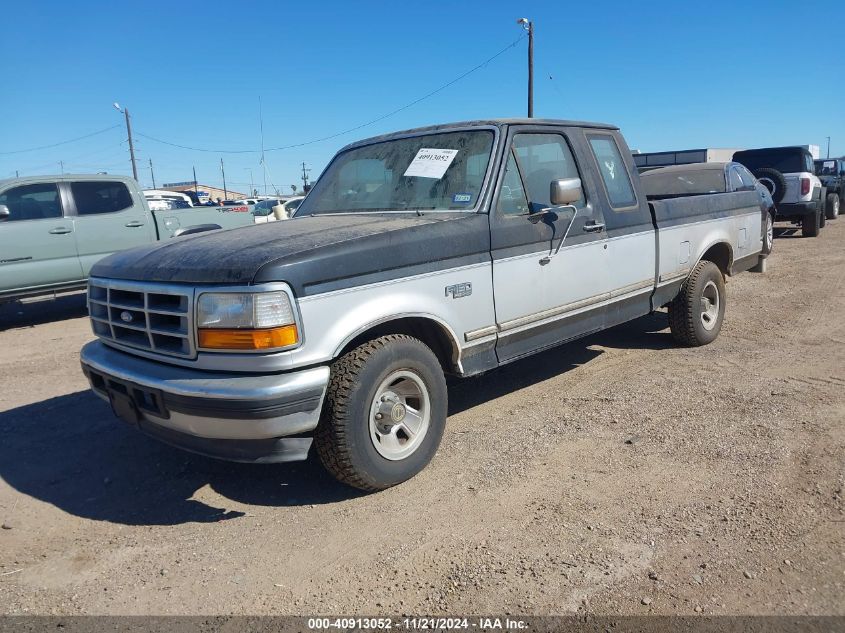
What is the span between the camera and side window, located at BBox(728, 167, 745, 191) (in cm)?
983

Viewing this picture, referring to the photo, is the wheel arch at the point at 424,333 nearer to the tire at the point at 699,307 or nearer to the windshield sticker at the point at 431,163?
the windshield sticker at the point at 431,163

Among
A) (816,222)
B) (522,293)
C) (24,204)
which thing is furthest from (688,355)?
(816,222)

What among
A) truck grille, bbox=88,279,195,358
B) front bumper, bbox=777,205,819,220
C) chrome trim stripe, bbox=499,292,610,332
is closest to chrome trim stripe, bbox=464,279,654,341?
chrome trim stripe, bbox=499,292,610,332

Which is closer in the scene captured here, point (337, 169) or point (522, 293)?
point (522, 293)

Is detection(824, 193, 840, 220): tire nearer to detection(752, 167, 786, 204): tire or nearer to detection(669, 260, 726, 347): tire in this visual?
detection(752, 167, 786, 204): tire

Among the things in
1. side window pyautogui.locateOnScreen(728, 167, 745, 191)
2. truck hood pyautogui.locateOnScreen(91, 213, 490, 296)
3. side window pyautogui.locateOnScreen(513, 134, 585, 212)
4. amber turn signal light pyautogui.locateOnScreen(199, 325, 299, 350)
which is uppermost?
side window pyautogui.locateOnScreen(513, 134, 585, 212)

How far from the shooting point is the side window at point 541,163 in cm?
429

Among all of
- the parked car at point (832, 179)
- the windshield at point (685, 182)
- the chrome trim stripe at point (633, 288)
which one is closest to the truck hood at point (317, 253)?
the chrome trim stripe at point (633, 288)

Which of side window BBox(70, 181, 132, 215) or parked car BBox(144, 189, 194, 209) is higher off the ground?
parked car BBox(144, 189, 194, 209)

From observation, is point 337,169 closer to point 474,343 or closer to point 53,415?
point 474,343

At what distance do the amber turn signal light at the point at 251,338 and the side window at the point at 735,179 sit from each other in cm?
885

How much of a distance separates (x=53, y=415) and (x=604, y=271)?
4329mm

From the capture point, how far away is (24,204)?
8.43 metres

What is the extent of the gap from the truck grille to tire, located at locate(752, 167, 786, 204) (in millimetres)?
14439
